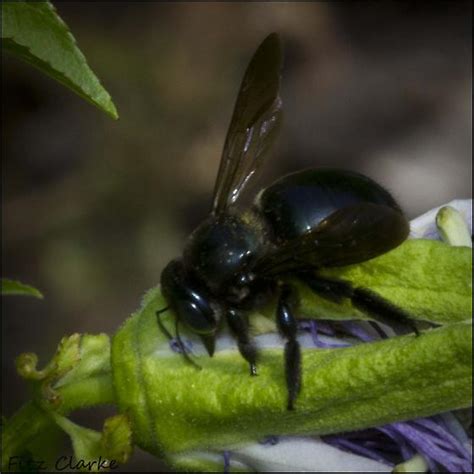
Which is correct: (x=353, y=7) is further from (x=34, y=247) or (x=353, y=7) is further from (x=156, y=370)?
(x=156, y=370)

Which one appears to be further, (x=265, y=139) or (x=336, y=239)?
(x=265, y=139)

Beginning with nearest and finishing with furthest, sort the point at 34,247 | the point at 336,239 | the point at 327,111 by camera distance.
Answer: the point at 336,239 < the point at 34,247 < the point at 327,111

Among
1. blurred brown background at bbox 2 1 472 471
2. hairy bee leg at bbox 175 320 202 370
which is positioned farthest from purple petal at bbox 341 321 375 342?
blurred brown background at bbox 2 1 472 471

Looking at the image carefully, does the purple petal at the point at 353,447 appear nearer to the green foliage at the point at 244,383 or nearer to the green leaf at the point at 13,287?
the green foliage at the point at 244,383

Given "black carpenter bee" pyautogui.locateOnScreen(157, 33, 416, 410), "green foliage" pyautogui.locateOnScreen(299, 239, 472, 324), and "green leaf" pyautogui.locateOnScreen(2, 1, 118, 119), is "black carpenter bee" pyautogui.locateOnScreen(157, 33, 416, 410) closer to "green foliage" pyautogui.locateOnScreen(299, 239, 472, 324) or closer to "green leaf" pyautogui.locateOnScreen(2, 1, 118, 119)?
"green foliage" pyautogui.locateOnScreen(299, 239, 472, 324)

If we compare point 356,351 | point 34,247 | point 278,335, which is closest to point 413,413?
point 356,351

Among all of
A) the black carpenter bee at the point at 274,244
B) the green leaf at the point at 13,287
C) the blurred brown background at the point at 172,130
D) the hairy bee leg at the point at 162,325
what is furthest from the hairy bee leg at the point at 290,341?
the blurred brown background at the point at 172,130
